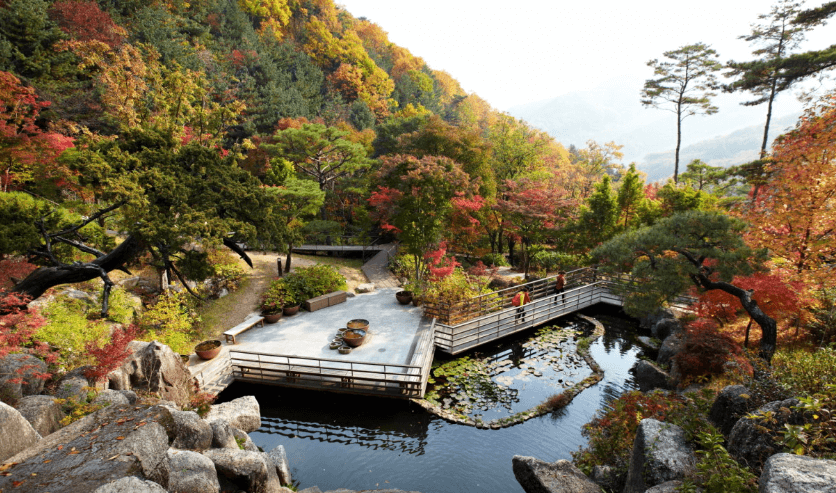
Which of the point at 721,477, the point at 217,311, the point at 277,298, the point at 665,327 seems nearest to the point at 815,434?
the point at 721,477

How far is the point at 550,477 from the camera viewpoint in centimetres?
604

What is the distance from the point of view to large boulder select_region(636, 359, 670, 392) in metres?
8.97

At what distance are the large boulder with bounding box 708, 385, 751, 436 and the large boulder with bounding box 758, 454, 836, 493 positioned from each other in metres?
2.01

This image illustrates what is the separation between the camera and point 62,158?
11133 mm

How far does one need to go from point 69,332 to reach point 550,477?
1018 cm

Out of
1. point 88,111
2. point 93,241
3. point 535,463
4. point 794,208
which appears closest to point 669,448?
point 535,463

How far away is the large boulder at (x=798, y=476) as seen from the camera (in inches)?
110

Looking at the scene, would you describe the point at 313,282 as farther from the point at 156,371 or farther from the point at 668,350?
the point at 668,350

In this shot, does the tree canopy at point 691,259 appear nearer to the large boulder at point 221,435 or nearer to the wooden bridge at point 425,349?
the wooden bridge at point 425,349

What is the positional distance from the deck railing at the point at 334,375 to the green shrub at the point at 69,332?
9.43 ft

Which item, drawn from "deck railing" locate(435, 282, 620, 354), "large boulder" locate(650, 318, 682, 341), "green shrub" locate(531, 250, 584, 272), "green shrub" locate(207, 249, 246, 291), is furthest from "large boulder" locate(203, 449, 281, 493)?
"green shrub" locate(531, 250, 584, 272)

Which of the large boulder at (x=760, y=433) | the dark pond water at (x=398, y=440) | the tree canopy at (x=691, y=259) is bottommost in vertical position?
the dark pond water at (x=398, y=440)

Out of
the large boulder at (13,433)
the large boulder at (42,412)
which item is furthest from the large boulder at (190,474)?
the large boulder at (42,412)

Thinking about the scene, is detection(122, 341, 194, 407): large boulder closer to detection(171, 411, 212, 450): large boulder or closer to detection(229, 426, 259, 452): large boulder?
detection(229, 426, 259, 452): large boulder
